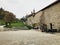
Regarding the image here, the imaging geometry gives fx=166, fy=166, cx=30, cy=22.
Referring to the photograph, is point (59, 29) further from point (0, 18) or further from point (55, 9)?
point (0, 18)

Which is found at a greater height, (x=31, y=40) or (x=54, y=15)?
(x=54, y=15)

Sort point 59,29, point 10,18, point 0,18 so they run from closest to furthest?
point 59,29
point 10,18
point 0,18

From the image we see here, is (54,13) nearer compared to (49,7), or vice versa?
(54,13)

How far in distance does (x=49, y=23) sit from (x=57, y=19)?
420 centimetres

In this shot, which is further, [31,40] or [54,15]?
[54,15]

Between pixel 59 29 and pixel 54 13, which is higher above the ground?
pixel 54 13

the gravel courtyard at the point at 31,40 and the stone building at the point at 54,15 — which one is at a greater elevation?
the stone building at the point at 54,15

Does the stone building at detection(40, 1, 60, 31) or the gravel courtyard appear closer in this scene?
the gravel courtyard

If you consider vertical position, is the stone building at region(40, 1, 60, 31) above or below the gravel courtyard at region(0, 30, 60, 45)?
above

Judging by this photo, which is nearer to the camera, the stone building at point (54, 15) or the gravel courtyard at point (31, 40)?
the gravel courtyard at point (31, 40)

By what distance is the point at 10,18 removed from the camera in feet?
176

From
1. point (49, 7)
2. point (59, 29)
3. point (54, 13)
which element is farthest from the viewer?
point (49, 7)

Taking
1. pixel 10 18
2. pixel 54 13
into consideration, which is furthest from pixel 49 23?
pixel 10 18

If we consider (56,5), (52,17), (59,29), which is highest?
(56,5)
